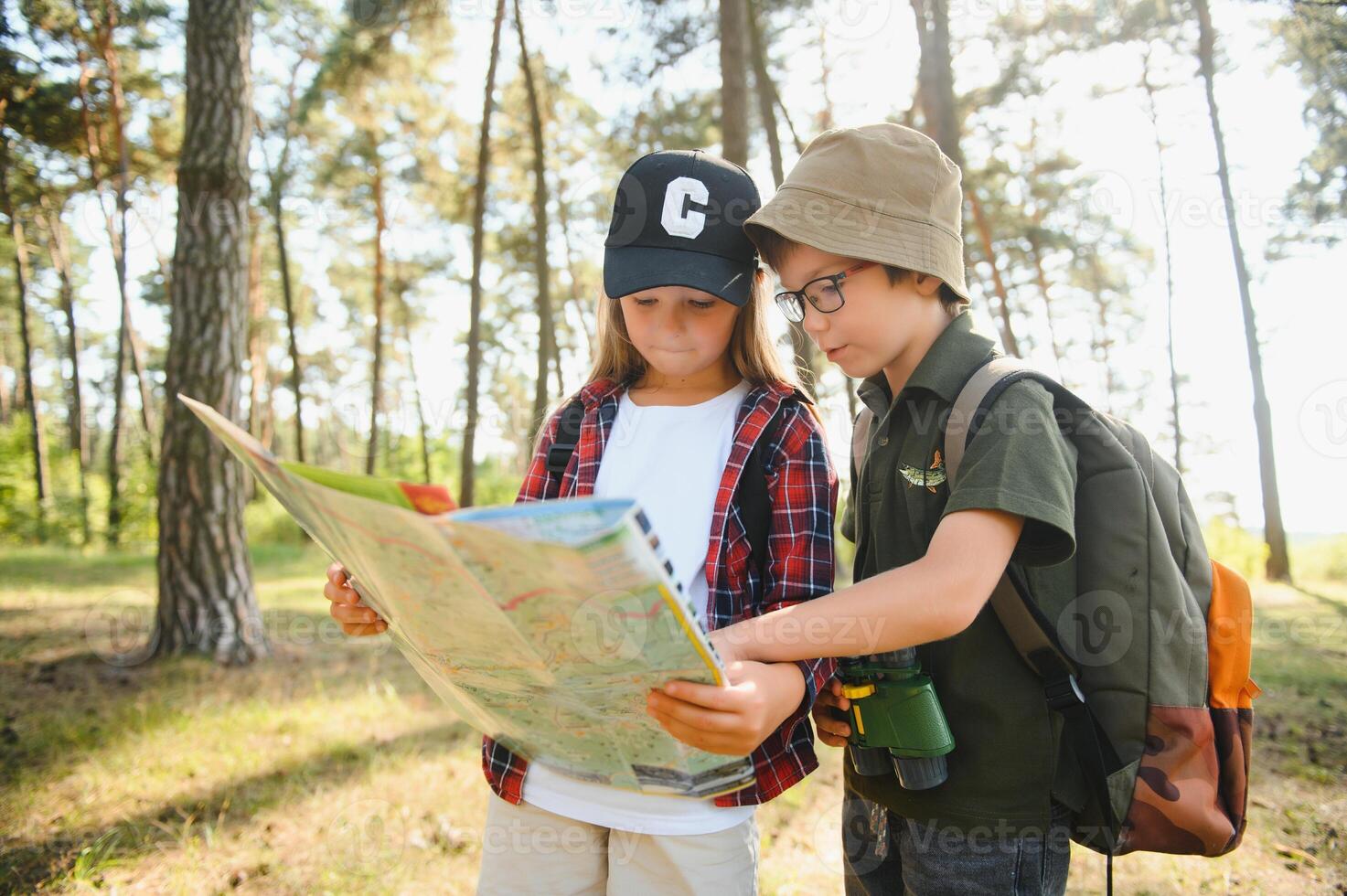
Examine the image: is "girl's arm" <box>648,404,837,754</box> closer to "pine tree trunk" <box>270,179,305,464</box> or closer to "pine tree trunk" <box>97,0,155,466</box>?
"pine tree trunk" <box>97,0,155,466</box>

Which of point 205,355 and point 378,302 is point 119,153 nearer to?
point 378,302

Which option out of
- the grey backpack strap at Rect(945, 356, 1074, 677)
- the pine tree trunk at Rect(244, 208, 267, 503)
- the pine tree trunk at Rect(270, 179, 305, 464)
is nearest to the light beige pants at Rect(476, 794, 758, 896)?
the grey backpack strap at Rect(945, 356, 1074, 677)

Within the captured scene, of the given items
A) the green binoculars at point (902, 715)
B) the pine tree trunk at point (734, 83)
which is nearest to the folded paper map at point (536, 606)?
the green binoculars at point (902, 715)

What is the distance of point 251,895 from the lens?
2.56 meters

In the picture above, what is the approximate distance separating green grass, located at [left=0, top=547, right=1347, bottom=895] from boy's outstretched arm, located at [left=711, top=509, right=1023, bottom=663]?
1.91 metres

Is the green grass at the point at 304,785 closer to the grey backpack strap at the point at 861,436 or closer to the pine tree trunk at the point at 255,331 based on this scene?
the grey backpack strap at the point at 861,436

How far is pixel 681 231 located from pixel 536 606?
860 millimetres

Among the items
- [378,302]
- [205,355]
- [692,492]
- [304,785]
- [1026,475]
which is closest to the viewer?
[1026,475]

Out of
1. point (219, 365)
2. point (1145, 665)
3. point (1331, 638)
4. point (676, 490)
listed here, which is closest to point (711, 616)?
point (676, 490)

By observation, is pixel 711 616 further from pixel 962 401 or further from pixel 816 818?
pixel 816 818

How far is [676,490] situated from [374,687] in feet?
13.7

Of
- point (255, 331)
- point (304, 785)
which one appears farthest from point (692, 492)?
point (255, 331)

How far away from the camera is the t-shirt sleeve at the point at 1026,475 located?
46.9 inches

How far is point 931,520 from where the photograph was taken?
1.43m
